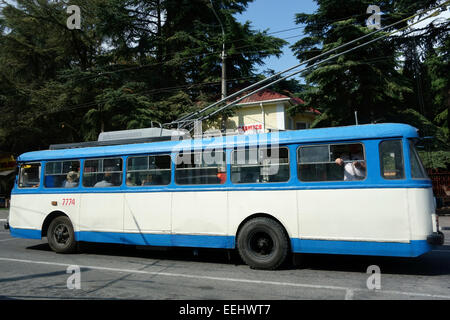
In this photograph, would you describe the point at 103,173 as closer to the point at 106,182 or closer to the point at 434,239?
the point at 106,182

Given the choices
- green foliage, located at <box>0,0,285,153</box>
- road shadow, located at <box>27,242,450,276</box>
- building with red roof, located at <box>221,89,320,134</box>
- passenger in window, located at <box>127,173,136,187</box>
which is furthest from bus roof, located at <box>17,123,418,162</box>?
building with red roof, located at <box>221,89,320,134</box>

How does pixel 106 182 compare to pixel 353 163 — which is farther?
pixel 106 182

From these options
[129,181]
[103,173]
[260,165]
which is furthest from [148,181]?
[260,165]

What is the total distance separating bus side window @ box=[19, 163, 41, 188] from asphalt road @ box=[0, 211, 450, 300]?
78.5 inches

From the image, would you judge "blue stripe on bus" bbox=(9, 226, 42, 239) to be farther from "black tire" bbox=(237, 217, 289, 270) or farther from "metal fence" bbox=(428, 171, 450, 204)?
"metal fence" bbox=(428, 171, 450, 204)

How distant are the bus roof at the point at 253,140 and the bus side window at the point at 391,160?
0.16 meters

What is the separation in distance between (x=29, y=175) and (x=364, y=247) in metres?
9.13

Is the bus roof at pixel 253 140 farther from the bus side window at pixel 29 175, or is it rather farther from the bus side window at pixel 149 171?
the bus side window at pixel 29 175

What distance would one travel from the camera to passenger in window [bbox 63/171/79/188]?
947 centimetres

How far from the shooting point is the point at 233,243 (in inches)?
292

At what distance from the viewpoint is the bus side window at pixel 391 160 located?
631 centimetres

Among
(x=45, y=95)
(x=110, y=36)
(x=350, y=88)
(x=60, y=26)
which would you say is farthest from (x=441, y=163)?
(x=60, y=26)
